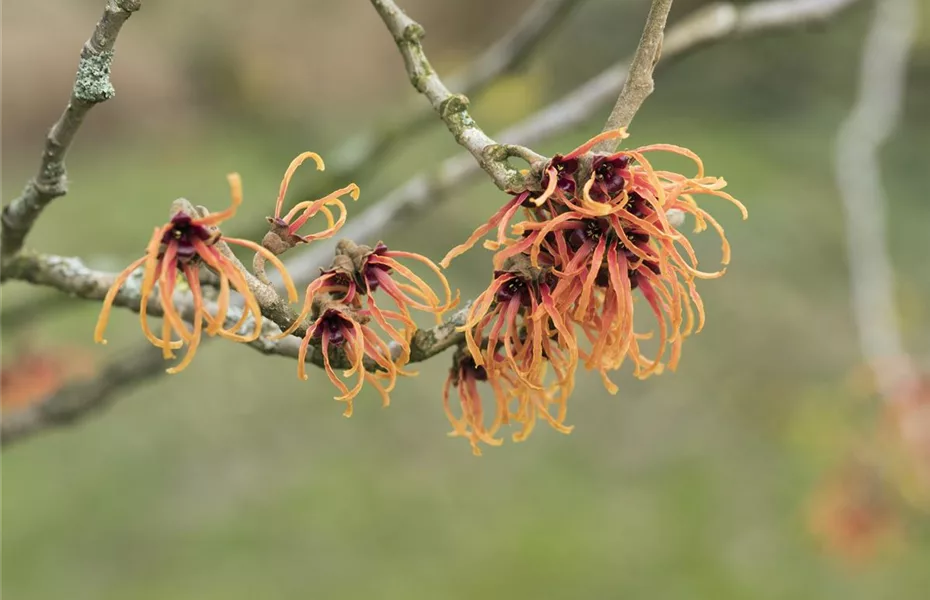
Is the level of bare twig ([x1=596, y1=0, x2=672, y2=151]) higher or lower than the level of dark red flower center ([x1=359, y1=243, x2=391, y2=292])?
higher

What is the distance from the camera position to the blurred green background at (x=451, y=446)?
3.35 m

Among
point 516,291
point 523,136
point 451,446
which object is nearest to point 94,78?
point 516,291

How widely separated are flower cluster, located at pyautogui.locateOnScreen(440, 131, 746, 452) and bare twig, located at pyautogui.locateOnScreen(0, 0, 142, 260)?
37cm

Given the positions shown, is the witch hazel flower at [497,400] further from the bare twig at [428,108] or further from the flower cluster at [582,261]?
the bare twig at [428,108]

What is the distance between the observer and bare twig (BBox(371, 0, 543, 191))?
2.21 ft

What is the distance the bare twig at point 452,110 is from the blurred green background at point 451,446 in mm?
1083

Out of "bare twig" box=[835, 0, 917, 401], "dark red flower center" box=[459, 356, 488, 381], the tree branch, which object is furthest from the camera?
"bare twig" box=[835, 0, 917, 401]

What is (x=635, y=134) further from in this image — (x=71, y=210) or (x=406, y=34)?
(x=406, y=34)

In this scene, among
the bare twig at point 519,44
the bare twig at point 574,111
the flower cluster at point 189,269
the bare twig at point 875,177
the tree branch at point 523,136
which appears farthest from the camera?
the bare twig at point 875,177

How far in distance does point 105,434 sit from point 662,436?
2.63 meters

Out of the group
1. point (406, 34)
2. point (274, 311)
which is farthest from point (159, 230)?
point (406, 34)

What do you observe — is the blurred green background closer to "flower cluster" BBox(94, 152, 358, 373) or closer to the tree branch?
the tree branch

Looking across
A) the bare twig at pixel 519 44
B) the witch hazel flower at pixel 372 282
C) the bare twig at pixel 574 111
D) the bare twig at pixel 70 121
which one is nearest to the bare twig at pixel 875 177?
the bare twig at pixel 574 111

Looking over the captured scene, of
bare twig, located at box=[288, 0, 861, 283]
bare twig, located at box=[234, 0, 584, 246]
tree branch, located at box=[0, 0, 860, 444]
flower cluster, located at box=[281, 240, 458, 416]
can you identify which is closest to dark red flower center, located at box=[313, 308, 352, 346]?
flower cluster, located at box=[281, 240, 458, 416]
